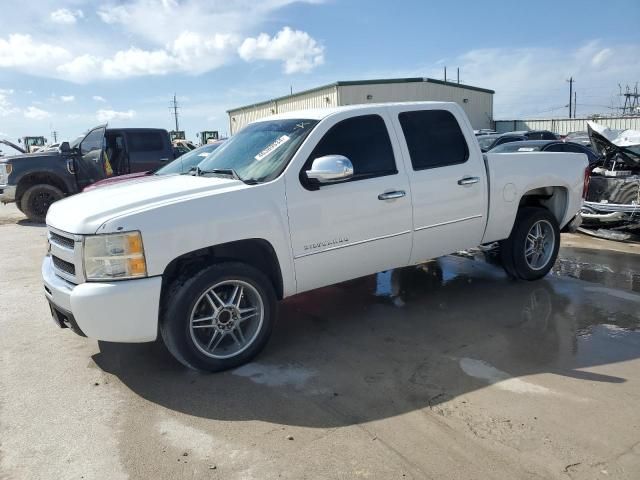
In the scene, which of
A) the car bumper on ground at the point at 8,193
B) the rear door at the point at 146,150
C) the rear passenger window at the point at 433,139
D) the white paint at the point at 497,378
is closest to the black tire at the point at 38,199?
the car bumper on ground at the point at 8,193

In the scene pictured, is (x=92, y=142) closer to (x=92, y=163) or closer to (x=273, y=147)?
(x=92, y=163)

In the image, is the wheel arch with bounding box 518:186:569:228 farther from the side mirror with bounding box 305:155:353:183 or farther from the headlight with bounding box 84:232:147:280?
the headlight with bounding box 84:232:147:280

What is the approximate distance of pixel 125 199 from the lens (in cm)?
382

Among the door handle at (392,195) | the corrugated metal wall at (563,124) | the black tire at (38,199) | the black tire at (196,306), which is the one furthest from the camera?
the corrugated metal wall at (563,124)

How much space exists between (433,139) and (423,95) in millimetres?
33105

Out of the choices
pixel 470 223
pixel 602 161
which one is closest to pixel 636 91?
pixel 602 161

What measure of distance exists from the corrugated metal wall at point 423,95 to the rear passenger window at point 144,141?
59.0 feet

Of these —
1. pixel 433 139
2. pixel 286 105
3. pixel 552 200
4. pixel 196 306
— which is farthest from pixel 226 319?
pixel 286 105

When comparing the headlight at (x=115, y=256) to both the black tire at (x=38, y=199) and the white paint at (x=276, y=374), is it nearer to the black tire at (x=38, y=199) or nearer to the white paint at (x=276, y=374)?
the white paint at (x=276, y=374)

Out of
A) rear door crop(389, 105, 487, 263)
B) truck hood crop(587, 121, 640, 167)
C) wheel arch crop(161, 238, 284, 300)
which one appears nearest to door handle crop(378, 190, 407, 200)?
rear door crop(389, 105, 487, 263)

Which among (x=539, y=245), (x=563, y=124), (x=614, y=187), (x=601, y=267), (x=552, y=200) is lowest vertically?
(x=601, y=267)

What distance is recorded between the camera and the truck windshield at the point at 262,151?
4.18m

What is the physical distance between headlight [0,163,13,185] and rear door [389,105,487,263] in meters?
10.5

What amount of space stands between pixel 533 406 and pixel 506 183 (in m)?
2.68
